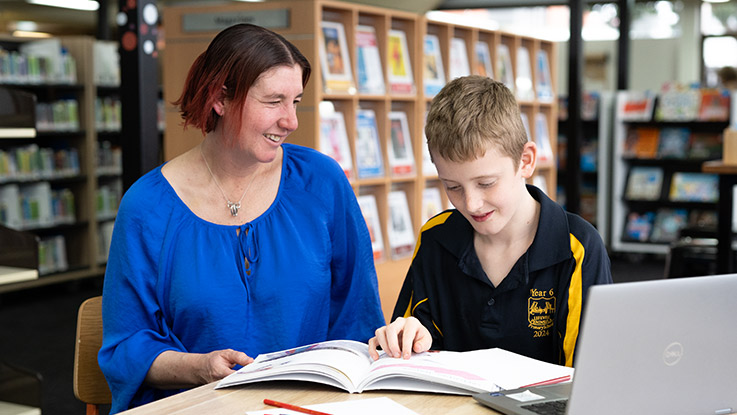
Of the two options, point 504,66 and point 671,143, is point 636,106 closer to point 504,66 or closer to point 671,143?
point 671,143

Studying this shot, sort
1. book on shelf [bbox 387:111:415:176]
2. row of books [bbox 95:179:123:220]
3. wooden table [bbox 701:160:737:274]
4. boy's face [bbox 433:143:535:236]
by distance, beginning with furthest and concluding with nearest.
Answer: row of books [bbox 95:179:123:220] → wooden table [bbox 701:160:737:274] → book on shelf [bbox 387:111:415:176] → boy's face [bbox 433:143:535:236]

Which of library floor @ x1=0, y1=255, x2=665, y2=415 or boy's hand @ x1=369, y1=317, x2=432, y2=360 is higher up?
boy's hand @ x1=369, y1=317, x2=432, y2=360

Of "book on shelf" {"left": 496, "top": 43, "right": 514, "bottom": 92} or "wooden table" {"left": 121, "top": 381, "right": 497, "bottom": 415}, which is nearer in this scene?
"wooden table" {"left": 121, "top": 381, "right": 497, "bottom": 415}

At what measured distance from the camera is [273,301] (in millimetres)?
1861

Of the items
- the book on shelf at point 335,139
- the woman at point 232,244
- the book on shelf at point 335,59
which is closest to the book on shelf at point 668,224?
the book on shelf at point 335,139

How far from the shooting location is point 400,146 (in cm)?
456

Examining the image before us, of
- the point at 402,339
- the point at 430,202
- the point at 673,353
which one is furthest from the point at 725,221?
the point at 673,353

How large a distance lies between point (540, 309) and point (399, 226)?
299 centimetres

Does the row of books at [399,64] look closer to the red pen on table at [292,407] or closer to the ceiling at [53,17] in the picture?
the red pen on table at [292,407]

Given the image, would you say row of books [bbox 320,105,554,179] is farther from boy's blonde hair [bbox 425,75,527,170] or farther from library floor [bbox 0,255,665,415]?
boy's blonde hair [bbox 425,75,527,170]

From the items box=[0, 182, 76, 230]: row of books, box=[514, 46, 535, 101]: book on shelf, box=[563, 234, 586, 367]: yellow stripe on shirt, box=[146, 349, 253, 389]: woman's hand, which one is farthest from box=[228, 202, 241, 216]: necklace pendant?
box=[0, 182, 76, 230]: row of books

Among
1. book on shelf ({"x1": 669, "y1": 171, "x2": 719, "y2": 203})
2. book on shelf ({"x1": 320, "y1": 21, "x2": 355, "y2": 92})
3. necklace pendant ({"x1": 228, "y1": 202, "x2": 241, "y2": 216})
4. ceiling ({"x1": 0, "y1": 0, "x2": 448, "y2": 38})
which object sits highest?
ceiling ({"x1": 0, "y1": 0, "x2": 448, "y2": 38})

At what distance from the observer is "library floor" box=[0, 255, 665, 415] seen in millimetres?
4059

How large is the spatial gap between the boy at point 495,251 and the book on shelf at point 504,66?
149 inches
